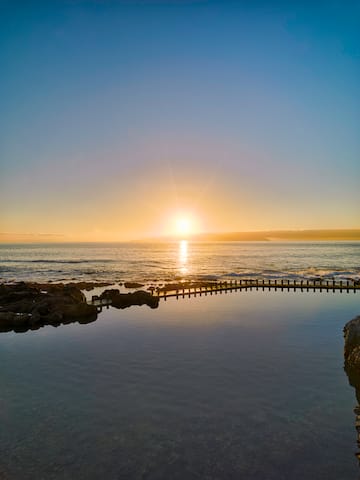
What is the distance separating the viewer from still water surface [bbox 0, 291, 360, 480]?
12.6 meters

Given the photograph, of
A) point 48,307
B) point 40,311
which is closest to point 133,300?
point 48,307

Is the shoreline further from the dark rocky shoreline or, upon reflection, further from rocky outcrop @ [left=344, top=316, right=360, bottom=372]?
rocky outcrop @ [left=344, top=316, right=360, bottom=372]

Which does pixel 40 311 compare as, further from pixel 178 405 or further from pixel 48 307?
pixel 178 405

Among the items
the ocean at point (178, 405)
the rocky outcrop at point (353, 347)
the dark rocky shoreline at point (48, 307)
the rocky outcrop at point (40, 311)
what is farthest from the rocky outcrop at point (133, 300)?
the rocky outcrop at point (353, 347)

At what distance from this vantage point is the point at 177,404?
1697cm

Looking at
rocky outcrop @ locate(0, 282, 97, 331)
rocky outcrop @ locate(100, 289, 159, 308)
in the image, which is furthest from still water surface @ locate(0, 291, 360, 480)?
rocky outcrop @ locate(100, 289, 159, 308)

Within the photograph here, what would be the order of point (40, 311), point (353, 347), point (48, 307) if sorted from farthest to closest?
point (48, 307) < point (40, 311) < point (353, 347)

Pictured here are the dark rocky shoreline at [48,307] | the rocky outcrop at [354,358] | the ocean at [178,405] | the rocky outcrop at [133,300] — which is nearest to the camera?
the ocean at [178,405]

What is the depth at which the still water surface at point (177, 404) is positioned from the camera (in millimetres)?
12562

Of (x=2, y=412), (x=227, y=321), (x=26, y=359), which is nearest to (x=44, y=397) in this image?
(x=2, y=412)

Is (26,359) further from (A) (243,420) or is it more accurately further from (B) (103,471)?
(A) (243,420)

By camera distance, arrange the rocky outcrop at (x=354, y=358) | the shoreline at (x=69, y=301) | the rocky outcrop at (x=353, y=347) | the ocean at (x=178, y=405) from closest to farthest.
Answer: the ocean at (x=178, y=405), the rocky outcrop at (x=354, y=358), the rocky outcrop at (x=353, y=347), the shoreline at (x=69, y=301)

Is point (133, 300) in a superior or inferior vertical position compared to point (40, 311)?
inferior

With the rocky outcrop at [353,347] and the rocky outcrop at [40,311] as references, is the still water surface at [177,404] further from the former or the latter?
the rocky outcrop at [40,311]
